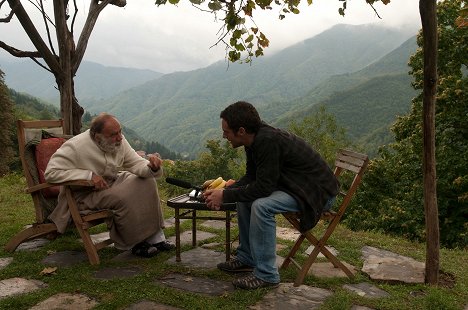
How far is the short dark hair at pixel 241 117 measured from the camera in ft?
12.5

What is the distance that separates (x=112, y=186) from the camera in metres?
4.75

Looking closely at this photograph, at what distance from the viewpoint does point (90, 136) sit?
15.9 ft

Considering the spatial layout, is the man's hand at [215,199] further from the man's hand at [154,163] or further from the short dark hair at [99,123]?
the short dark hair at [99,123]

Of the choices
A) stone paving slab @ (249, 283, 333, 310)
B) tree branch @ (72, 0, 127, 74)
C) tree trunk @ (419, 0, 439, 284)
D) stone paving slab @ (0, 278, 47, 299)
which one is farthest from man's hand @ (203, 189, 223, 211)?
tree branch @ (72, 0, 127, 74)

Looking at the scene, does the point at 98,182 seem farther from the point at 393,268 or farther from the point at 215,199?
the point at 393,268

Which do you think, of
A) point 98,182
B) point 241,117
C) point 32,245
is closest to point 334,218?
point 241,117

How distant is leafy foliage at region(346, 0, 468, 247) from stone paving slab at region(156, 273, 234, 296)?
9.77 m

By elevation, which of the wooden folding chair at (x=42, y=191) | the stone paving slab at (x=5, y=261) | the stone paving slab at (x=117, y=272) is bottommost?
the stone paving slab at (x=117, y=272)

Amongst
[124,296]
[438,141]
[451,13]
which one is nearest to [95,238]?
[124,296]

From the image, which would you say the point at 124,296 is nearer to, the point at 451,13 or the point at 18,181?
the point at 18,181

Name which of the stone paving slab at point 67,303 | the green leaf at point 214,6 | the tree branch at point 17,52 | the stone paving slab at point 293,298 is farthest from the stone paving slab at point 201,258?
the tree branch at point 17,52

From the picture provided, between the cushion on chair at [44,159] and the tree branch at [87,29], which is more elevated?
the tree branch at [87,29]

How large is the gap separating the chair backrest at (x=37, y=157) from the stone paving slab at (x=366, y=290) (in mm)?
3446

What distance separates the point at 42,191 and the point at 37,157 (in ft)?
1.34
